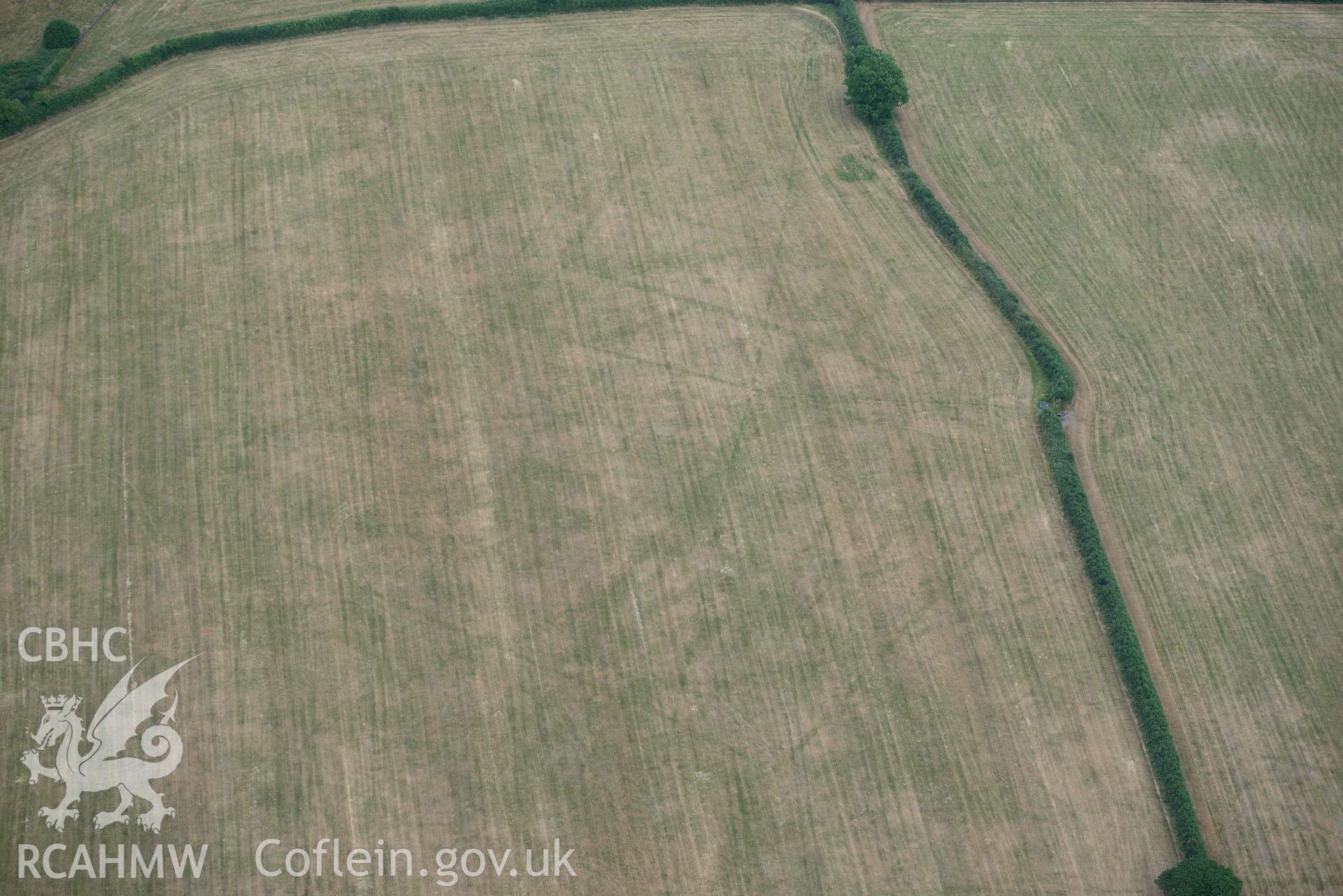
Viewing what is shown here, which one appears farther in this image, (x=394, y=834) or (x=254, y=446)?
(x=254, y=446)

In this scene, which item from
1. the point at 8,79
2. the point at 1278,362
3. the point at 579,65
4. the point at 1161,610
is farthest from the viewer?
the point at 579,65

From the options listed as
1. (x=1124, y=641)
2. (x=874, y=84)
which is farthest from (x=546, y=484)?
(x=874, y=84)

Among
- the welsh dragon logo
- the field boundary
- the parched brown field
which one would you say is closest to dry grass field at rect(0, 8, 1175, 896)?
the welsh dragon logo

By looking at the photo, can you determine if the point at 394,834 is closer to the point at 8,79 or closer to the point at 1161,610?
the point at 1161,610

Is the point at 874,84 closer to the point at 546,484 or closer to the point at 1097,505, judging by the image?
the point at 1097,505

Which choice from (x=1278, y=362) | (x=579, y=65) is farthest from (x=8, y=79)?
(x=1278, y=362)

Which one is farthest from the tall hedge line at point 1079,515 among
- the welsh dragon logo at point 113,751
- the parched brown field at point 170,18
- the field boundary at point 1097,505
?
the welsh dragon logo at point 113,751

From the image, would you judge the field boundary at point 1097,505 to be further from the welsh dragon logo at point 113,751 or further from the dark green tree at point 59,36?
the dark green tree at point 59,36
